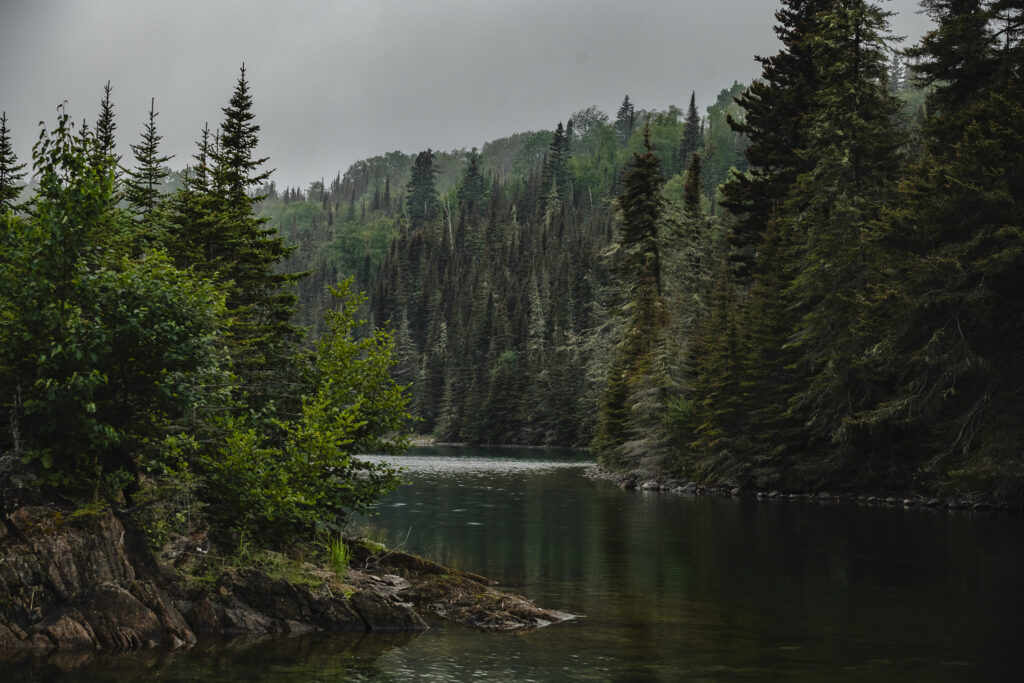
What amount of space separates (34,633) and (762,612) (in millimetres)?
13111

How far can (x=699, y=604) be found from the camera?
18.1m

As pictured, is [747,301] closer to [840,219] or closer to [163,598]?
[840,219]

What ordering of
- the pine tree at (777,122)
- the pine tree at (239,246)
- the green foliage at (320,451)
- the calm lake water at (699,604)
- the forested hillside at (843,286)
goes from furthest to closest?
the pine tree at (777,122)
the forested hillside at (843,286)
the pine tree at (239,246)
the green foliage at (320,451)
the calm lake water at (699,604)

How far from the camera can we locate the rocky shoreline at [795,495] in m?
36.0

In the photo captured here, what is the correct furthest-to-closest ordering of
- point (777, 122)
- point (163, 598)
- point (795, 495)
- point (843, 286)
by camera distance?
point (777, 122) < point (795, 495) < point (843, 286) < point (163, 598)

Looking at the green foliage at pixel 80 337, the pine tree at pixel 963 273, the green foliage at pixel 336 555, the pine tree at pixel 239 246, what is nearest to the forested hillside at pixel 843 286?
the pine tree at pixel 963 273

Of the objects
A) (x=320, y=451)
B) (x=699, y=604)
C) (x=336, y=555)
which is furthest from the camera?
(x=699, y=604)

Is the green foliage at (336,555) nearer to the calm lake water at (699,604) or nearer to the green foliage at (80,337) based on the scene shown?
the calm lake water at (699,604)

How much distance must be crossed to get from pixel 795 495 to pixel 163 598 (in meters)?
35.1

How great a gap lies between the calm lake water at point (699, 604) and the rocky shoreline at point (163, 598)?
674mm

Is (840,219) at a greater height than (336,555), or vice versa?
(840,219)

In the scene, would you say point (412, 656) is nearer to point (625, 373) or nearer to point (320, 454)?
point (320, 454)

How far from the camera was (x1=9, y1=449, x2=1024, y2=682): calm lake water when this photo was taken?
13.0 meters

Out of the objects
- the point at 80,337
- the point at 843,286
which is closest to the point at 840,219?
the point at 843,286
